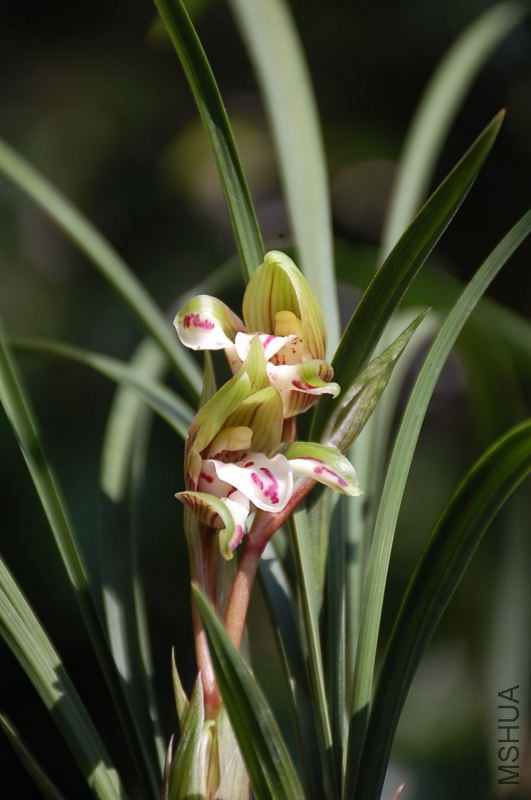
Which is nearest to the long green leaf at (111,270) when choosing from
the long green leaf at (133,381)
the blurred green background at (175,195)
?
the long green leaf at (133,381)

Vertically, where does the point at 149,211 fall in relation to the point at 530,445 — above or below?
above

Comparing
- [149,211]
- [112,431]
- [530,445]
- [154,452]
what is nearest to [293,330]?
[530,445]

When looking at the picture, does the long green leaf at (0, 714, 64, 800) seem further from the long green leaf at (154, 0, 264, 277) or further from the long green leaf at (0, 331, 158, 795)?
the long green leaf at (154, 0, 264, 277)

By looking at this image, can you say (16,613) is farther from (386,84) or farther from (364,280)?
(386,84)

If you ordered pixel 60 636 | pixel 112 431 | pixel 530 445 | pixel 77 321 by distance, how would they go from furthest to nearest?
1. pixel 77 321
2. pixel 60 636
3. pixel 112 431
4. pixel 530 445

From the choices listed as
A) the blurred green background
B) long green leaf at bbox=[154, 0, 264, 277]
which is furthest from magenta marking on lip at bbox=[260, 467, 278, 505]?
the blurred green background

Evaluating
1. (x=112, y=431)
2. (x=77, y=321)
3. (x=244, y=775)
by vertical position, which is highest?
(x=77, y=321)

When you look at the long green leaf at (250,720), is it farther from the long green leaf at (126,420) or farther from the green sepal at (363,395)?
the long green leaf at (126,420)
